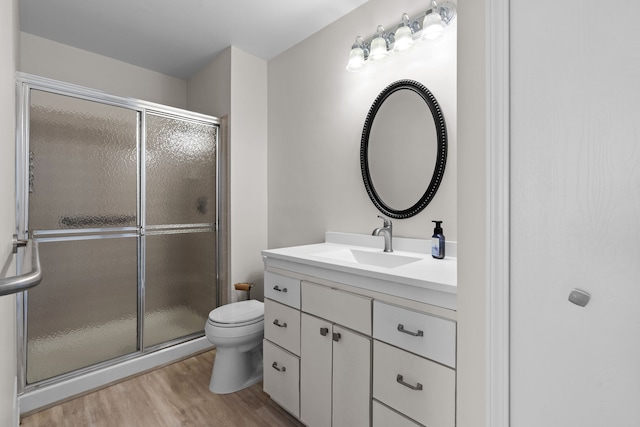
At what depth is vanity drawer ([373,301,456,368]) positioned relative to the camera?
949 millimetres

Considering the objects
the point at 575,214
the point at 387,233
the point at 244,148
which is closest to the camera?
the point at 575,214

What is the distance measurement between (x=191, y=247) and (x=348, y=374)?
1.68 meters

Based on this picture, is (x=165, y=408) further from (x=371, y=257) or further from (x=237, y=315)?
(x=371, y=257)

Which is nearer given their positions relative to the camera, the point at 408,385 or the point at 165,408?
the point at 408,385

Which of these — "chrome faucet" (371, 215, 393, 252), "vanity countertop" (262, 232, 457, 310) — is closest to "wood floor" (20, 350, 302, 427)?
"vanity countertop" (262, 232, 457, 310)

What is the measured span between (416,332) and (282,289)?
74cm

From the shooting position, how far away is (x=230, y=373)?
183cm

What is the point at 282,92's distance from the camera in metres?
2.45

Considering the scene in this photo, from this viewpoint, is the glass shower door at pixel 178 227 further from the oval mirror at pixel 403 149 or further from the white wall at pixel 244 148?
the oval mirror at pixel 403 149

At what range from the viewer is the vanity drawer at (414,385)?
950mm

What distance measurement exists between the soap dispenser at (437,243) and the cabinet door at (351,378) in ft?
1.80

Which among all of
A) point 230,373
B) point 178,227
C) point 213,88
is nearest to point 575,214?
point 230,373

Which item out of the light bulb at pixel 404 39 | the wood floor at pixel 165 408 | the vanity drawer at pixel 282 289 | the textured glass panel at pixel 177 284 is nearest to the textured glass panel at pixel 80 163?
the textured glass panel at pixel 177 284

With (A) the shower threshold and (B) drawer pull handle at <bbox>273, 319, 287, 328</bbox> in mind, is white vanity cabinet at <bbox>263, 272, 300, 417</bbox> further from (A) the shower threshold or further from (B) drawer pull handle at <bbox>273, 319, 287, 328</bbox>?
(A) the shower threshold
